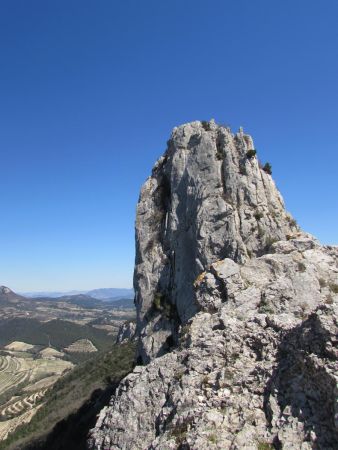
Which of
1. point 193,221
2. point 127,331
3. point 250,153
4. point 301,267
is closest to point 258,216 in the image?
point 193,221

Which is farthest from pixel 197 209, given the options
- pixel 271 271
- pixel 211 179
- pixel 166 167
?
pixel 271 271

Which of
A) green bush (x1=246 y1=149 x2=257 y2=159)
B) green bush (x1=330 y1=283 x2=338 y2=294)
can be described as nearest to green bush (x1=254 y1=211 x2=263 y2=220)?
green bush (x1=246 y1=149 x2=257 y2=159)

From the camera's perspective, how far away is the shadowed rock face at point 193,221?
45.9 m

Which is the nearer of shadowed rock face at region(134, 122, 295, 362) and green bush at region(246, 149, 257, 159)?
shadowed rock face at region(134, 122, 295, 362)

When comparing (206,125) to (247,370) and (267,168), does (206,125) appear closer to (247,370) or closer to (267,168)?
(267,168)

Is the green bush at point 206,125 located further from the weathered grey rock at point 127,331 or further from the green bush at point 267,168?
the weathered grey rock at point 127,331

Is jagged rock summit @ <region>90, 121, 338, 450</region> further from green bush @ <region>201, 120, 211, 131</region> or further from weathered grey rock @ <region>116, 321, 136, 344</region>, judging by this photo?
weathered grey rock @ <region>116, 321, 136, 344</region>

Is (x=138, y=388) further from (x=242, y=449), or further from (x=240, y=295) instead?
(x=240, y=295)

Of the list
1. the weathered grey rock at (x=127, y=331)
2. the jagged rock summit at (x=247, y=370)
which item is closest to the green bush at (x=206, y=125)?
the jagged rock summit at (x=247, y=370)

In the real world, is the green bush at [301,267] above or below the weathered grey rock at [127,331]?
above

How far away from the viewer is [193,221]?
49906 millimetres

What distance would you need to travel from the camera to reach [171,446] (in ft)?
46.4

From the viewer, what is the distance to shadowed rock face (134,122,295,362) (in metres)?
45.9

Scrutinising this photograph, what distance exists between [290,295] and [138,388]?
983cm
